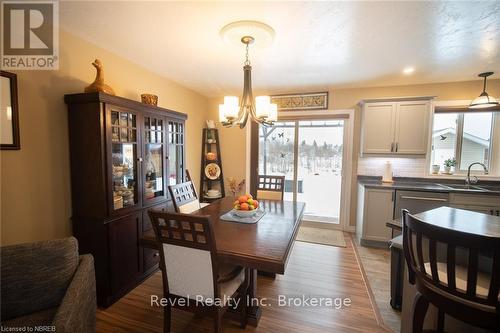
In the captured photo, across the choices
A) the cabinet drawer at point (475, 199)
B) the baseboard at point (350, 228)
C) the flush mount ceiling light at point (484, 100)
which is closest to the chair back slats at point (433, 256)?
the cabinet drawer at point (475, 199)

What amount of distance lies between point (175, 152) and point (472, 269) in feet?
9.49

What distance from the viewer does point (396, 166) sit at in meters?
3.52

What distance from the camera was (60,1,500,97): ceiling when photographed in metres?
1.64

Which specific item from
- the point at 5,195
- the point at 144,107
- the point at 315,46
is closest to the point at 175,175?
the point at 144,107

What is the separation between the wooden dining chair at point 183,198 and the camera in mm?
2223

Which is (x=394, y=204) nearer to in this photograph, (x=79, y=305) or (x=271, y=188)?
(x=271, y=188)

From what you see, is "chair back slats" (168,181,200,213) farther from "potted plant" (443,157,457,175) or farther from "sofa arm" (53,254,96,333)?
"potted plant" (443,157,457,175)

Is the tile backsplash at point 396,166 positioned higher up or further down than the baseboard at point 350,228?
higher up

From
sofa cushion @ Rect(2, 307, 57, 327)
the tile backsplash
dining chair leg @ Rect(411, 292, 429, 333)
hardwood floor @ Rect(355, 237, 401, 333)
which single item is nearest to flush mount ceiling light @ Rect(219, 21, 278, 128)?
dining chair leg @ Rect(411, 292, 429, 333)

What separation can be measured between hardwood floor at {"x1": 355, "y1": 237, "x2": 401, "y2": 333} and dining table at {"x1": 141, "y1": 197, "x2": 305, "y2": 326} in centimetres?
109

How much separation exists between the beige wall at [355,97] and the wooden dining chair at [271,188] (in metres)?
1.24

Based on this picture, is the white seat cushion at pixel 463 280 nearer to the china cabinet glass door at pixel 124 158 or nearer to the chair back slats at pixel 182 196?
the chair back slats at pixel 182 196

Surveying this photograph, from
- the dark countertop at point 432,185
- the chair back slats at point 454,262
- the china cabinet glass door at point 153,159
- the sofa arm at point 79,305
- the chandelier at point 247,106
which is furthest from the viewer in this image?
the dark countertop at point 432,185

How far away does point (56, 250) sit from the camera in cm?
138
